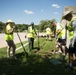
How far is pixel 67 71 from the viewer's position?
7371mm

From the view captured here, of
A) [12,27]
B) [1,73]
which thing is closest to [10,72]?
[1,73]

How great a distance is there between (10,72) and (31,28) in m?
6.81

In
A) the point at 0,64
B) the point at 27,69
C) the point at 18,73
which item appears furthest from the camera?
the point at 0,64

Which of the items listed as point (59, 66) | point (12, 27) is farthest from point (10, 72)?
point (12, 27)

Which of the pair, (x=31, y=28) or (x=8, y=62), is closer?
(x=8, y=62)

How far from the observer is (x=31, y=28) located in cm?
1394

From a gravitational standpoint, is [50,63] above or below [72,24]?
below

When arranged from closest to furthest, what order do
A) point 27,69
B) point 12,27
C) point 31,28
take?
point 27,69 → point 12,27 → point 31,28

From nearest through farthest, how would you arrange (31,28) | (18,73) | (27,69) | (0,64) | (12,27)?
(18,73)
(27,69)
(0,64)
(12,27)
(31,28)

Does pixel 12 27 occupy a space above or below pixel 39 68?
above

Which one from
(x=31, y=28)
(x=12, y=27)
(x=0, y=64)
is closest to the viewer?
(x=0, y=64)

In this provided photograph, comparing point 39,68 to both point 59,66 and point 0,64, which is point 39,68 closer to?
point 59,66

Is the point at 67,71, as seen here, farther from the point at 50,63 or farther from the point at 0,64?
the point at 0,64

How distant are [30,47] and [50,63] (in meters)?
5.41
